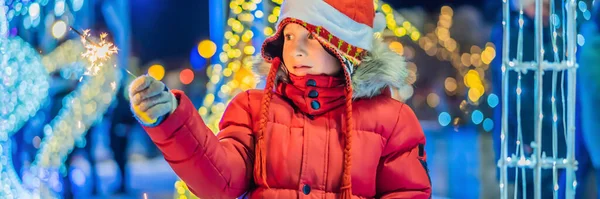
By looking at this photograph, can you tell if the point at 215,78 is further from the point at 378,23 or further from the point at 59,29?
the point at 378,23

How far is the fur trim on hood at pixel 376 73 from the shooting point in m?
1.28

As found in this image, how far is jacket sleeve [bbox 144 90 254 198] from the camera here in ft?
3.41

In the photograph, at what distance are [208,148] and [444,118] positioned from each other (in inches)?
41.2

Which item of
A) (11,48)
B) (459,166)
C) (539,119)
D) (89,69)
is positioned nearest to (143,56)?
(89,69)

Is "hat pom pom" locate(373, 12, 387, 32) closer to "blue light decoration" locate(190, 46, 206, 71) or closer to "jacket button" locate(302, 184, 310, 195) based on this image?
"jacket button" locate(302, 184, 310, 195)

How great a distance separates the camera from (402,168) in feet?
4.14

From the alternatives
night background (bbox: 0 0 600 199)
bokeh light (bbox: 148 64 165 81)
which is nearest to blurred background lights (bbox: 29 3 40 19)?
night background (bbox: 0 0 600 199)

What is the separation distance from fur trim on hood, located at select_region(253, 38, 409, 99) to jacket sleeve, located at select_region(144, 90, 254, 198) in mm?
138

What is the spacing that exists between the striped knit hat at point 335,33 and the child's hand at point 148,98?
27 cm

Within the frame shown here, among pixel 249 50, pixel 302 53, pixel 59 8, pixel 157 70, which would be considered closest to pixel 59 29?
pixel 59 8

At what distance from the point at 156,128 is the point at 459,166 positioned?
121 cm

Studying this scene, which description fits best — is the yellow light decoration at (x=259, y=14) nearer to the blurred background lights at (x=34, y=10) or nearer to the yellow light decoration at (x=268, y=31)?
the yellow light decoration at (x=268, y=31)

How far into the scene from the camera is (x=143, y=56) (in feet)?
6.48

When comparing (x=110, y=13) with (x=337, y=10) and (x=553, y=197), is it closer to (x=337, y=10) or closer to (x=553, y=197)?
(x=337, y=10)
